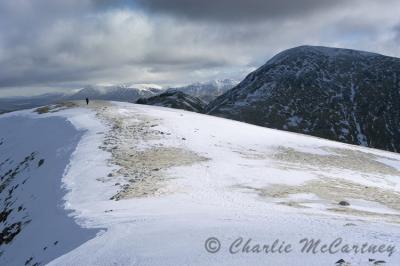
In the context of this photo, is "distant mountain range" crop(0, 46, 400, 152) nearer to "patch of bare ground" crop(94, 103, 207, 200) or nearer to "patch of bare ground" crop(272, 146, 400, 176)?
"patch of bare ground" crop(272, 146, 400, 176)

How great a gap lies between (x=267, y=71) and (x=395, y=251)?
18325 cm

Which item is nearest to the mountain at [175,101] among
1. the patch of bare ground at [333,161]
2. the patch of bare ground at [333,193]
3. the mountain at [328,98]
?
the mountain at [328,98]

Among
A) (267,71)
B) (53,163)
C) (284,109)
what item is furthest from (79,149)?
(267,71)

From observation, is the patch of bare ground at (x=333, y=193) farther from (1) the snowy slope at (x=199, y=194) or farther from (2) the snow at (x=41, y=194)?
(2) the snow at (x=41, y=194)

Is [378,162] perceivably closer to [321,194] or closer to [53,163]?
[321,194]

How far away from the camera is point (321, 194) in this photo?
23453 mm

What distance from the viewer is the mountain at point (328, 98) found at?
445ft

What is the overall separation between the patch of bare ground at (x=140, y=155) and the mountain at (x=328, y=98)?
9692cm

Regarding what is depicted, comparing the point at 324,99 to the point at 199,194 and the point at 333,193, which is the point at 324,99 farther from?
the point at 199,194

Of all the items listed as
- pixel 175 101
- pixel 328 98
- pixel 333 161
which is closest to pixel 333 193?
pixel 333 161

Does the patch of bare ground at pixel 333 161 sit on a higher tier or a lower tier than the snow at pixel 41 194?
lower

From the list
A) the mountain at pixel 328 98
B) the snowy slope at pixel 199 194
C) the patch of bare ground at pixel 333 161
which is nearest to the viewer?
the snowy slope at pixel 199 194

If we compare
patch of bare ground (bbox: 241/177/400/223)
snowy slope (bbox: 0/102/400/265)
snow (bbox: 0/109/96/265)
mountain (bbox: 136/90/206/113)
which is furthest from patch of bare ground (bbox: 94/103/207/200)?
mountain (bbox: 136/90/206/113)

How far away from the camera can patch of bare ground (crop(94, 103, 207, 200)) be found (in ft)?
72.3
